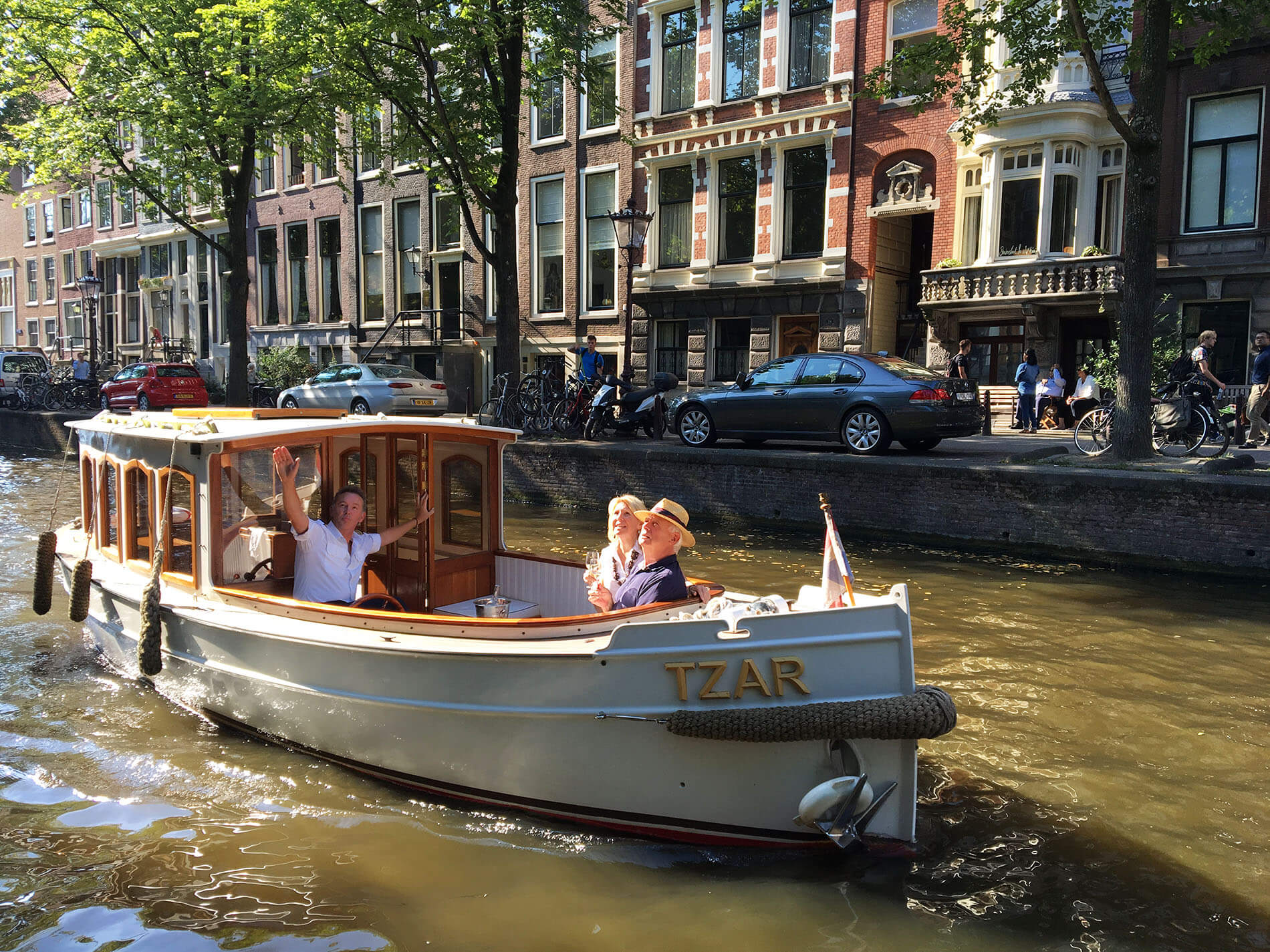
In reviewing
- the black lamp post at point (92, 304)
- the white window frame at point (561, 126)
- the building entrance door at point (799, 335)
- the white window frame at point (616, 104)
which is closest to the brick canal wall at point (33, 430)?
the black lamp post at point (92, 304)

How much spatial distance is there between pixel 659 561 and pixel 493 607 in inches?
60.4

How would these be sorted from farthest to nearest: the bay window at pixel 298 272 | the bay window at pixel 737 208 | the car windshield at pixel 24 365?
the bay window at pixel 298 272, the car windshield at pixel 24 365, the bay window at pixel 737 208

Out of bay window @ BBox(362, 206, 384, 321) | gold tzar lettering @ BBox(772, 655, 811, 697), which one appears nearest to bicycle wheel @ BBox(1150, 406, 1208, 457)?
gold tzar lettering @ BBox(772, 655, 811, 697)

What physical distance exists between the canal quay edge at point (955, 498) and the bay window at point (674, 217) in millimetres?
9418

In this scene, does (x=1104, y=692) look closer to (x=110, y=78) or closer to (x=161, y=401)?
(x=110, y=78)

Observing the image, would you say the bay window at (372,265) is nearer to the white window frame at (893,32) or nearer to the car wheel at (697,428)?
the white window frame at (893,32)

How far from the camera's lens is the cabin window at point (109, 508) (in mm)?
6875

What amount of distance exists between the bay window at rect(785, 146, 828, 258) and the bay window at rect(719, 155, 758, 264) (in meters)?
0.82

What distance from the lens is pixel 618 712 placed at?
4258 mm

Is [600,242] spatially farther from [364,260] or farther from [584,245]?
[364,260]

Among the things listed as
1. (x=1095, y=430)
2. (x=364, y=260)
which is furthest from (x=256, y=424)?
(x=364, y=260)

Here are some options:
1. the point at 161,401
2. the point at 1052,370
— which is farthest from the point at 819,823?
the point at 161,401

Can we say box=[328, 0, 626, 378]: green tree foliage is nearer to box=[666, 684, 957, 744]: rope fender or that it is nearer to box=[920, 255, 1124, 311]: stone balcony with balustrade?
box=[920, 255, 1124, 311]: stone balcony with balustrade

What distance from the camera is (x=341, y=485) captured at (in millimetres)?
6203
